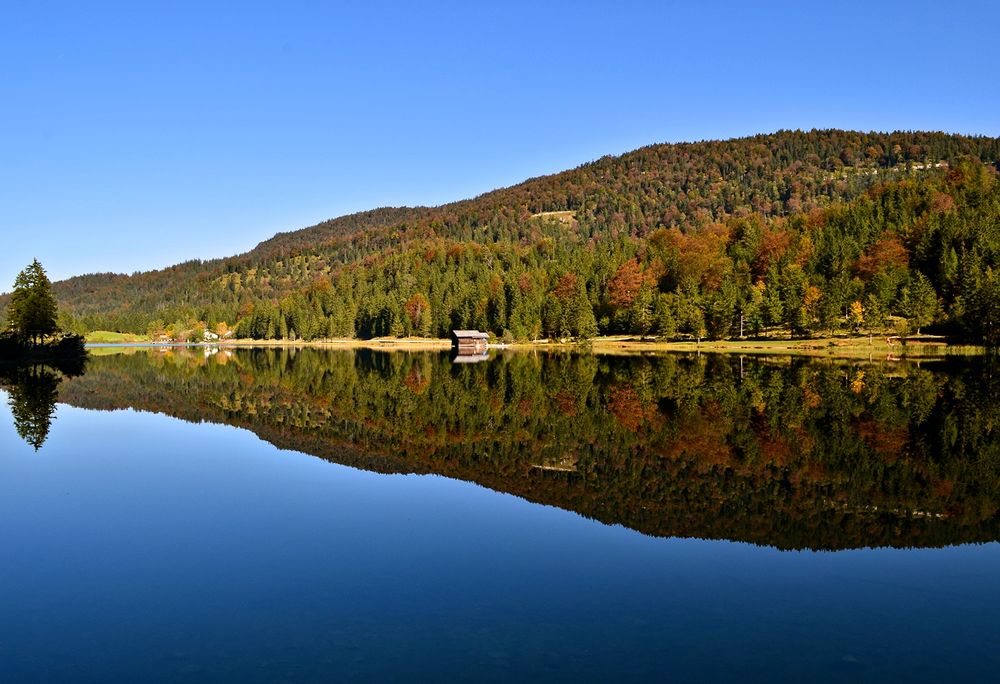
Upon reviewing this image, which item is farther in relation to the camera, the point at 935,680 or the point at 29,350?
the point at 29,350

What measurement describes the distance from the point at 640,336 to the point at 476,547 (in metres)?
118

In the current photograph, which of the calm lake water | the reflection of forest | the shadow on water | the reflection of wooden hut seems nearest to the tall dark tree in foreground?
the shadow on water

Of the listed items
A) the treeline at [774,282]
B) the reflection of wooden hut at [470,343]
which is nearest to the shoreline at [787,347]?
the treeline at [774,282]

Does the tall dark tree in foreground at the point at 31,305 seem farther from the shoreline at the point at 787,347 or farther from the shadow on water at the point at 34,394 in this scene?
the shoreline at the point at 787,347

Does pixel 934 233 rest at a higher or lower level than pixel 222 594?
higher

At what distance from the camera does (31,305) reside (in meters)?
91.0

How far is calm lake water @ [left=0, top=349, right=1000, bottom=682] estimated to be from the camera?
1013cm

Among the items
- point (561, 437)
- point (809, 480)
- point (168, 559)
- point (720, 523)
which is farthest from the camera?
point (561, 437)

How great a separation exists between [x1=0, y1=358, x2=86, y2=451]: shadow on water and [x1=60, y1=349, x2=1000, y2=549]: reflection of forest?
1.98m

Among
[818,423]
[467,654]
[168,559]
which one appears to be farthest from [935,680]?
[818,423]

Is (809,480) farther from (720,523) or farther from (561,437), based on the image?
(561,437)

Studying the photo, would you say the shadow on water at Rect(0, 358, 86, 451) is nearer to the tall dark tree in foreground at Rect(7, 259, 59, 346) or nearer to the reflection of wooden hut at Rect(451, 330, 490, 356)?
the tall dark tree in foreground at Rect(7, 259, 59, 346)

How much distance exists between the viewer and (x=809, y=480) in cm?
2059

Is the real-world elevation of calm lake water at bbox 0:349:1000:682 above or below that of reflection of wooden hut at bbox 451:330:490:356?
below
